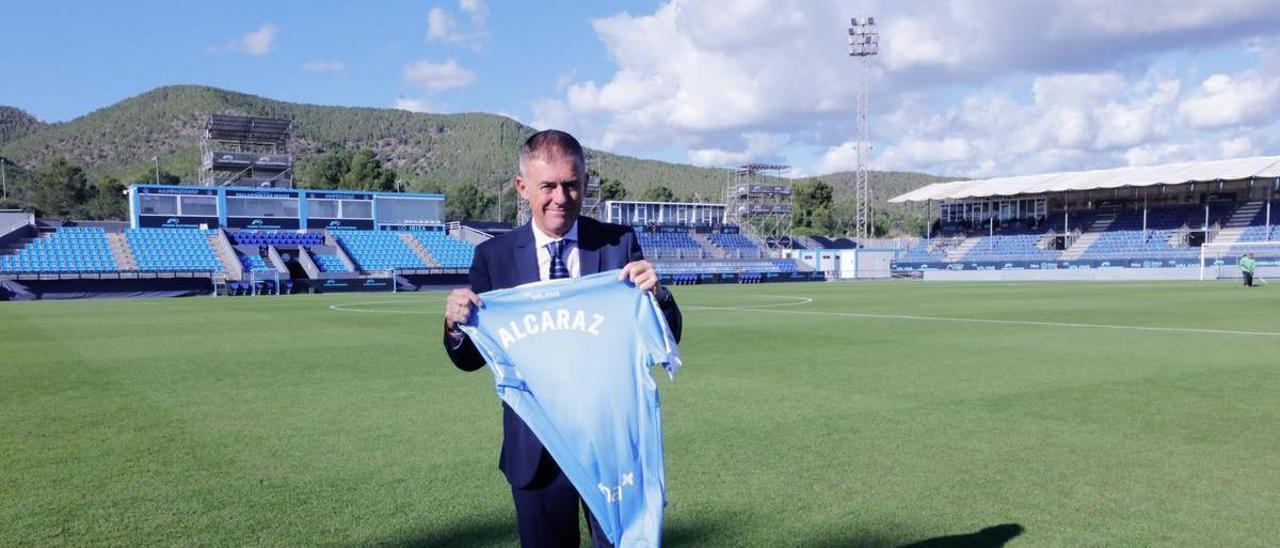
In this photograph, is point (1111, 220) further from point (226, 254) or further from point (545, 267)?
point (545, 267)

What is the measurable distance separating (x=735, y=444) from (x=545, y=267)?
4.20 m

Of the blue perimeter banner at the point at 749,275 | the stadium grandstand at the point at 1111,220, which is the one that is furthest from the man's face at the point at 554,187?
the stadium grandstand at the point at 1111,220

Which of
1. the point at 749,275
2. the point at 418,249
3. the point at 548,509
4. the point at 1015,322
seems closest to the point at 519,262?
the point at 548,509

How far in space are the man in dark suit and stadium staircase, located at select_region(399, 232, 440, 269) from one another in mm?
51599

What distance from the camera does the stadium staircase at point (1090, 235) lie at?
208 ft

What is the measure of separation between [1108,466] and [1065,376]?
15.7 feet

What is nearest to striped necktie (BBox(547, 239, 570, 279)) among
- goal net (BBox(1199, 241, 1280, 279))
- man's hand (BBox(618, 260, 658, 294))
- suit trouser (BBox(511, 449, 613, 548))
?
man's hand (BBox(618, 260, 658, 294))

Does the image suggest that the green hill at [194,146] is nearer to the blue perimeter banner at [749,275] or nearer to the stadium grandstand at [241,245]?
the stadium grandstand at [241,245]

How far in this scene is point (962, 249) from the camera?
71688mm

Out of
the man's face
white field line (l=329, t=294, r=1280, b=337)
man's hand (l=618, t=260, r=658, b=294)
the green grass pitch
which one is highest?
the man's face

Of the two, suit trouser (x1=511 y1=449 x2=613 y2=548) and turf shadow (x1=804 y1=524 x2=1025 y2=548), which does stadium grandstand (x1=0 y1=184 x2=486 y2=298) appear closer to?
turf shadow (x1=804 y1=524 x2=1025 y2=548)

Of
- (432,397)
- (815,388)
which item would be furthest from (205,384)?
(815,388)

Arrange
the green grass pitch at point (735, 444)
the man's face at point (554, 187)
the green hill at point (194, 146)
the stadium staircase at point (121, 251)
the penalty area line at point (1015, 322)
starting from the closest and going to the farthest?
the man's face at point (554, 187) → the green grass pitch at point (735, 444) → the penalty area line at point (1015, 322) → the stadium staircase at point (121, 251) → the green hill at point (194, 146)

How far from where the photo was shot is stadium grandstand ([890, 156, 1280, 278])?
185 ft
